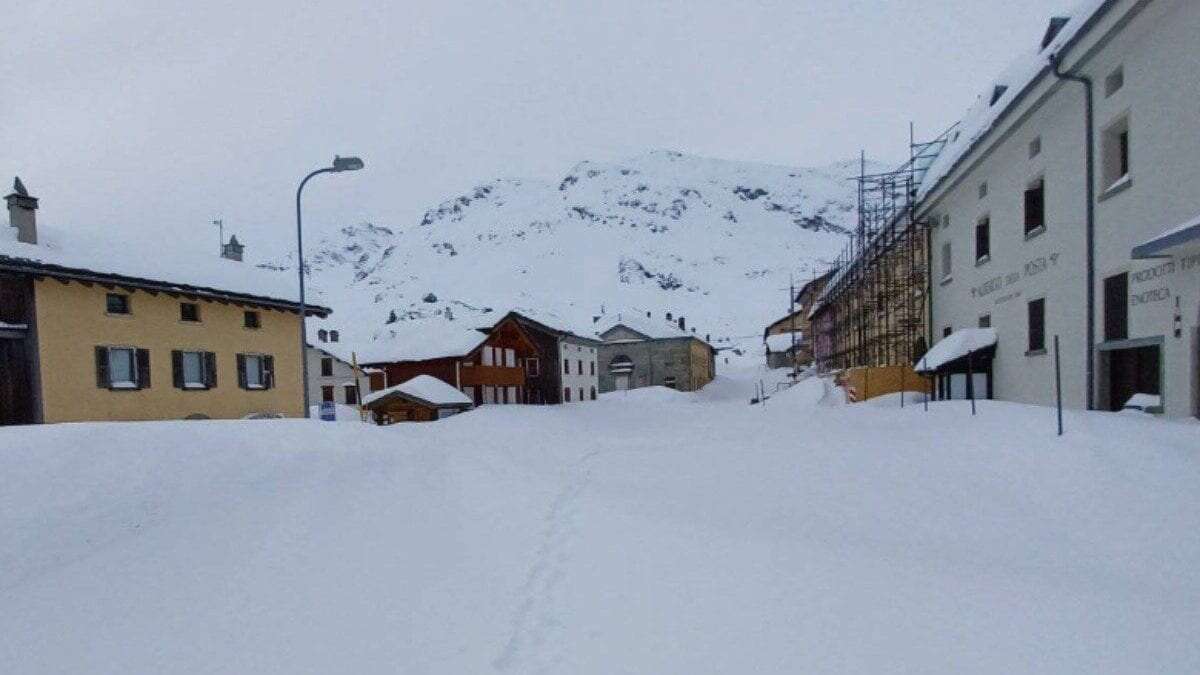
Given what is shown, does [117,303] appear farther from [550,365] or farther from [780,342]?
[780,342]

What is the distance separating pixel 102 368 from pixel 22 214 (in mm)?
5097

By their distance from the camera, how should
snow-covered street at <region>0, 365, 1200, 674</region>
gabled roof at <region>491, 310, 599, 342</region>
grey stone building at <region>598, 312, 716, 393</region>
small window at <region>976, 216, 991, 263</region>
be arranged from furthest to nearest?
grey stone building at <region>598, 312, 716, 393</region> → gabled roof at <region>491, 310, 599, 342</region> → small window at <region>976, 216, 991, 263</region> → snow-covered street at <region>0, 365, 1200, 674</region>

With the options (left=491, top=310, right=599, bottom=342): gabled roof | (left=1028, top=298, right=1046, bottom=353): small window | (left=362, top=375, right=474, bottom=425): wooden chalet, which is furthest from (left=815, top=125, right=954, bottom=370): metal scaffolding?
(left=362, top=375, right=474, bottom=425): wooden chalet

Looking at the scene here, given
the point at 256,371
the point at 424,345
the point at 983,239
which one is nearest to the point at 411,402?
the point at 256,371

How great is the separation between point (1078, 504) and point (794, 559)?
3.83 m

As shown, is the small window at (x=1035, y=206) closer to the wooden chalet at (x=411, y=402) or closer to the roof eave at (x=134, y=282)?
the roof eave at (x=134, y=282)

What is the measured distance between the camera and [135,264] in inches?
747

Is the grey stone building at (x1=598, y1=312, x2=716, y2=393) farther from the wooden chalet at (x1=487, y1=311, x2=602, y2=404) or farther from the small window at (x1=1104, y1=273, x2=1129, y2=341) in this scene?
the small window at (x1=1104, y1=273, x2=1129, y2=341)

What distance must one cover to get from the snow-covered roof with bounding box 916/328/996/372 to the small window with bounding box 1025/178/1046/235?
3.45 metres

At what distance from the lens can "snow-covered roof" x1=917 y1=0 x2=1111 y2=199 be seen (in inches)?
495

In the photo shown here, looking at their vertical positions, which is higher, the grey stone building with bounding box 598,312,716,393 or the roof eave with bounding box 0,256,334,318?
the roof eave with bounding box 0,256,334,318

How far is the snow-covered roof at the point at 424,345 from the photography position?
36.9 m

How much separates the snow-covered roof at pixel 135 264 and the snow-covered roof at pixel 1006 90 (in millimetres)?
24601

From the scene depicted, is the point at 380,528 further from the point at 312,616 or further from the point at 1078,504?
the point at 1078,504
